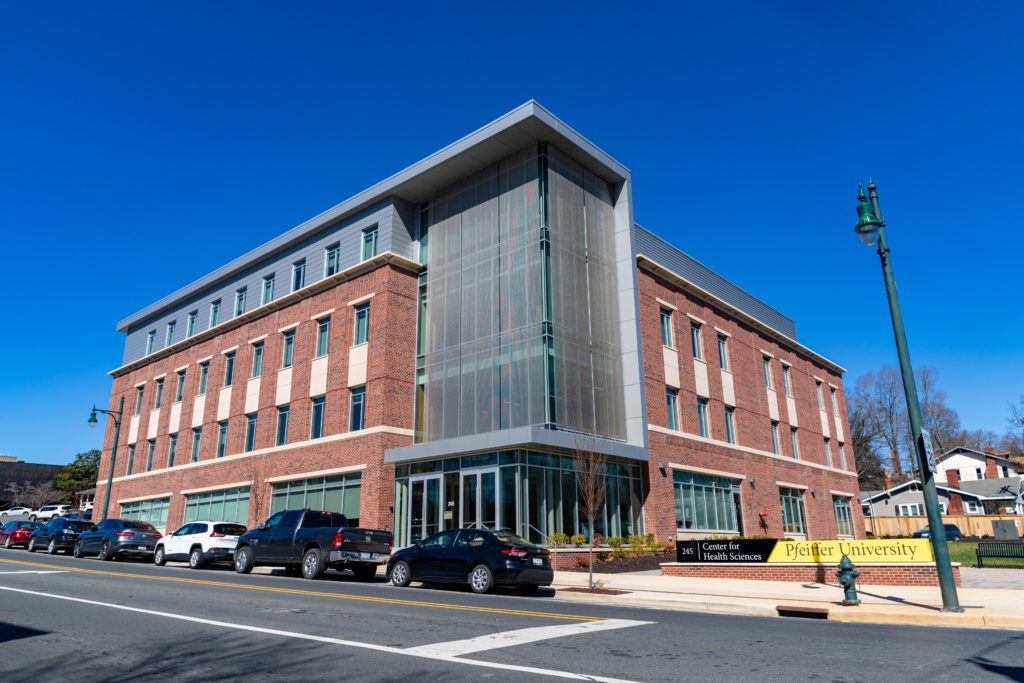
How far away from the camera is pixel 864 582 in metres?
→ 16.9

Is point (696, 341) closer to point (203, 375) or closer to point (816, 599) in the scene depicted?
point (816, 599)

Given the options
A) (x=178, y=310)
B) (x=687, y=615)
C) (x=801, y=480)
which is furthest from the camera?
(x=178, y=310)

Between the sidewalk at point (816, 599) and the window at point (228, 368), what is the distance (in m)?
24.1

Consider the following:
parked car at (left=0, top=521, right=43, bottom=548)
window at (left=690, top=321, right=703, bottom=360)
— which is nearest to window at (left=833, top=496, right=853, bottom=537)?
window at (left=690, top=321, right=703, bottom=360)

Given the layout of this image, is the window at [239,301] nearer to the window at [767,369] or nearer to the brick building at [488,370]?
the brick building at [488,370]

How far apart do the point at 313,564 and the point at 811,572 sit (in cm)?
1282

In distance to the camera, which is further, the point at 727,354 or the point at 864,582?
the point at 727,354

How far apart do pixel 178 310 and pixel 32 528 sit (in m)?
14.5

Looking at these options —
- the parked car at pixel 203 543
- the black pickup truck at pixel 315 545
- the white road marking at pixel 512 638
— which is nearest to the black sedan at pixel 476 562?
the black pickup truck at pixel 315 545

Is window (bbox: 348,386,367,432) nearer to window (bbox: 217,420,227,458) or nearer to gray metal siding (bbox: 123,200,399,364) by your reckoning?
gray metal siding (bbox: 123,200,399,364)

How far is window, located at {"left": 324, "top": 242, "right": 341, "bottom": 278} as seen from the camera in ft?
109

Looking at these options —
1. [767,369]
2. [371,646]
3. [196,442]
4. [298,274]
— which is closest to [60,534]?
[196,442]

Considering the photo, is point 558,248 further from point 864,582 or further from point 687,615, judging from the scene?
point 687,615

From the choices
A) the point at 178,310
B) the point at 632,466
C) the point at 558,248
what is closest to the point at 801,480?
the point at 632,466
